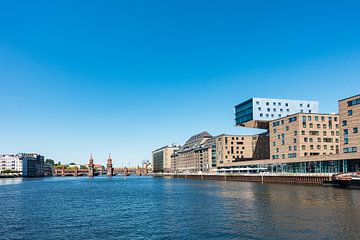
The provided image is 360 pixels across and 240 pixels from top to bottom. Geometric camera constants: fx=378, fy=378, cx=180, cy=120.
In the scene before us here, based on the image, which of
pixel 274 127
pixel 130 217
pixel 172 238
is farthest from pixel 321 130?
pixel 172 238

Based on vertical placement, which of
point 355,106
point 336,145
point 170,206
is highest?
point 355,106

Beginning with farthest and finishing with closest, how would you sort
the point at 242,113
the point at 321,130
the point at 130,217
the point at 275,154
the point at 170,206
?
the point at 242,113
the point at 275,154
the point at 321,130
the point at 170,206
the point at 130,217

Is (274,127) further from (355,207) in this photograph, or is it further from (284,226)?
(284,226)

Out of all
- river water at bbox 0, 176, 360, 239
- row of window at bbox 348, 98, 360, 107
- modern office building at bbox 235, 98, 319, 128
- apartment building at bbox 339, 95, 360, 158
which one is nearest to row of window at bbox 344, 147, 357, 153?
apartment building at bbox 339, 95, 360, 158

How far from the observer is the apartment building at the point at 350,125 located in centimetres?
11256

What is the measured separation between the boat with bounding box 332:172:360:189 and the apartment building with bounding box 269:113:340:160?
3854 cm

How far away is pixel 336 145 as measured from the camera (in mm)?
149875

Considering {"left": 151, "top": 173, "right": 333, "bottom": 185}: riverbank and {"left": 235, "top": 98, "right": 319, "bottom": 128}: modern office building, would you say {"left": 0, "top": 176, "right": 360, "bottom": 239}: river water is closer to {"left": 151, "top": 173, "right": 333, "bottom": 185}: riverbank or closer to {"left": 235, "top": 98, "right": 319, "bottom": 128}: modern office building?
{"left": 151, "top": 173, "right": 333, "bottom": 185}: riverbank

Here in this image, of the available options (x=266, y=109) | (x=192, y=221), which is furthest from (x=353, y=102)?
(x=192, y=221)

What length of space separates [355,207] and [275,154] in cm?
10123

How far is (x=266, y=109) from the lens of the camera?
17725 cm

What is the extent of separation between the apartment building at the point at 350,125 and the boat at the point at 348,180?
11935 millimetres

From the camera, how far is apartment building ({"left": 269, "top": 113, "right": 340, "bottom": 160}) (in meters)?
145

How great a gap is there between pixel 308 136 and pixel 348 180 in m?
46.7
